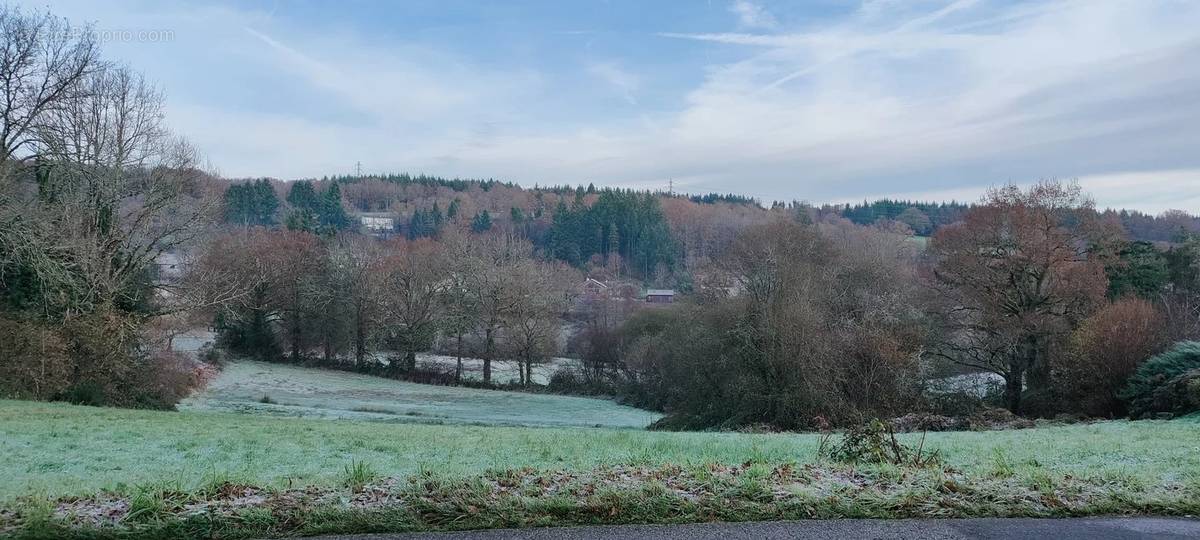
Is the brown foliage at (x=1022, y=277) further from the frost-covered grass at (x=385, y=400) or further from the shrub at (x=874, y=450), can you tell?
the shrub at (x=874, y=450)

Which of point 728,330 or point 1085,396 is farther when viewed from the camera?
point 728,330

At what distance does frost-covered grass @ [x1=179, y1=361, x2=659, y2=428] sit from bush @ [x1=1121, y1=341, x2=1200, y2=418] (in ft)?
55.3

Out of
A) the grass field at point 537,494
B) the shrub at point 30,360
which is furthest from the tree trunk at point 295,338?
the grass field at point 537,494

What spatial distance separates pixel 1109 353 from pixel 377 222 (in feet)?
373

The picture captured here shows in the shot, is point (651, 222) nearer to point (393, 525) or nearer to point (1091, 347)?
point (1091, 347)

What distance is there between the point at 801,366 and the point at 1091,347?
9182 millimetres

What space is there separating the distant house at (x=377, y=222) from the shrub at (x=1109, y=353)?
98339 millimetres

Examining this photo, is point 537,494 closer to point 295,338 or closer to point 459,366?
point 459,366

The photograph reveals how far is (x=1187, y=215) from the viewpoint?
213ft

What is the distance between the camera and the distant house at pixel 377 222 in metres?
115

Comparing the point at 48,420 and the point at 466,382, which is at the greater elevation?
the point at 48,420

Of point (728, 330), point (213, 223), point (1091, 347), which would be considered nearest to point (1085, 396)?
point (1091, 347)

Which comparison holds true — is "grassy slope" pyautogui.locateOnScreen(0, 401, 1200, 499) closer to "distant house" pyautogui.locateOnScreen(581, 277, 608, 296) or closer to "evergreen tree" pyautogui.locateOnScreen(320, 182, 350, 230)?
"distant house" pyautogui.locateOnScreen(581, 277, 608, 296)

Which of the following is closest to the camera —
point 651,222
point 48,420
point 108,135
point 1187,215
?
point 48,420
